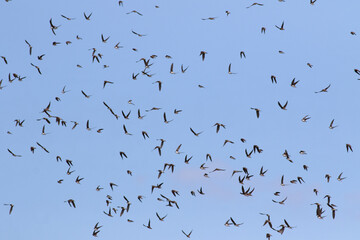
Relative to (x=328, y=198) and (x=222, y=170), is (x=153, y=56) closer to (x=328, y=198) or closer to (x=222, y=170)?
(x=222, y=170)

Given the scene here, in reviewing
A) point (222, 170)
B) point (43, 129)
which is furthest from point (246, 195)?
point (43, 129)

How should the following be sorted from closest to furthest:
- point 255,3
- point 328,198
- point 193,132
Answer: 1. point 255,3
2. point 193,132
3. point 328,198

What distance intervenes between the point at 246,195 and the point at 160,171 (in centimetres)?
940

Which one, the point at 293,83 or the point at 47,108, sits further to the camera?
the point at 47,108

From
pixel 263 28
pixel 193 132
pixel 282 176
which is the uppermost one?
pixel 263 28

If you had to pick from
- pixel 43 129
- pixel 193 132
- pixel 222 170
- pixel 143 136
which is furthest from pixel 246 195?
pixel 43 129

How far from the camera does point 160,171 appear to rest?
60.7 metres

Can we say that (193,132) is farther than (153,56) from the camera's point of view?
No

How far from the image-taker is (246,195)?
176ft

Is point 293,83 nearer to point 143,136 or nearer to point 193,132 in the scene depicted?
point 193,132

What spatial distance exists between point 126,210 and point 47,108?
32.5 feet

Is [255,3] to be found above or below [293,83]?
above

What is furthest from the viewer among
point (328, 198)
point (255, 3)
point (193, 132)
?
point (328, 198)

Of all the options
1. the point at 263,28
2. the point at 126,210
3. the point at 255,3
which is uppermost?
the point at 255,3
